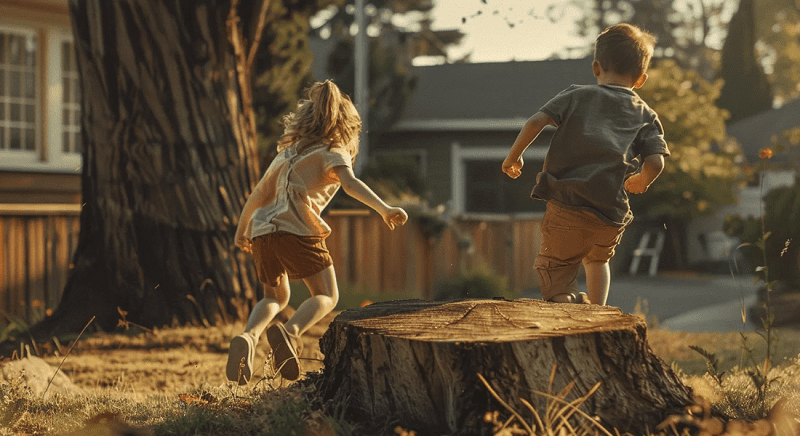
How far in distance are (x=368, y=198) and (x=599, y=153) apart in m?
1.09

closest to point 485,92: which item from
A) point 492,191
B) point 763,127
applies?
point 492,191

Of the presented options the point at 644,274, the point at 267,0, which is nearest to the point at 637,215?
the point at 644,274

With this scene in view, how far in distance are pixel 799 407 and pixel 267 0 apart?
446cm

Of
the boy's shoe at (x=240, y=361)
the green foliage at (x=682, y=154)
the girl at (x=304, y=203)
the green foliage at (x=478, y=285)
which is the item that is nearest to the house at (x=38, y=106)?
the green foliage at (x=478, y=285)

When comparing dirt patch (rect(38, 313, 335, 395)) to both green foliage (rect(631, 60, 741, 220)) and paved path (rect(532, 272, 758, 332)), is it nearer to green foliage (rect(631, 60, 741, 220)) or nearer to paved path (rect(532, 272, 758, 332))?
paved path (rect(532, 272, 758, 332))

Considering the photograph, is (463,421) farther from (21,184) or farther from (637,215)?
(637,215)

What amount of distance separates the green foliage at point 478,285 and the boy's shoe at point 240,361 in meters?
6.57

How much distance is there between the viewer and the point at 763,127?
23141 mm

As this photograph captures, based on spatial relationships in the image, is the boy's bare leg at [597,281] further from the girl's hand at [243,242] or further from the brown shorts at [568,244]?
the girl's hand at [243,242]

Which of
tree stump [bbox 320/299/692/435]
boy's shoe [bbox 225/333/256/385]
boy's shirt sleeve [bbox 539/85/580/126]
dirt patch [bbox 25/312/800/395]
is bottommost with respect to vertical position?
dirt patch [bbox 25/312/800/395]

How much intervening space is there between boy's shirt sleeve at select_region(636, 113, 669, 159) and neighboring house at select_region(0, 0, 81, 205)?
31.3ft

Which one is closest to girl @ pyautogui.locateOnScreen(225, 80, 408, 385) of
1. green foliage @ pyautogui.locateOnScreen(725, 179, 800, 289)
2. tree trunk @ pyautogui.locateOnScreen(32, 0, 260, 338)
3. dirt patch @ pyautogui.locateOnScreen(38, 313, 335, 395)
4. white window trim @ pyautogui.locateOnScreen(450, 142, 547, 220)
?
dirt patch @ pyautogui.locateOnScreen(38, 313, 335, 395)

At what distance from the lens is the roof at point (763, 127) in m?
22.0

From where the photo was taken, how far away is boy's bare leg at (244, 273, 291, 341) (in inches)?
156
